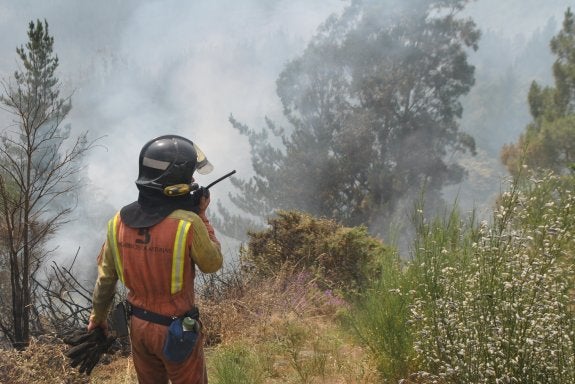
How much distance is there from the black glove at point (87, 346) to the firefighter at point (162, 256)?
0.88 ft

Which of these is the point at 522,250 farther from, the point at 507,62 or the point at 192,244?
the point at 507,62

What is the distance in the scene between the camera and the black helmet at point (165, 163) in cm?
222

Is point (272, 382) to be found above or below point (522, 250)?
below

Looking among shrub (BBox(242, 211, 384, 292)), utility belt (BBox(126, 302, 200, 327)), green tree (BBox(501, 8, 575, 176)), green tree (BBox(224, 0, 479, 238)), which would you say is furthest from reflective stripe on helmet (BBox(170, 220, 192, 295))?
green tree (BBox(224, 0, 479, 238))

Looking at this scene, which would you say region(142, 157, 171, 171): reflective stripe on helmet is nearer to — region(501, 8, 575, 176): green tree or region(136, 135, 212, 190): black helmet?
region(136, 135, 212, 190): black helmet

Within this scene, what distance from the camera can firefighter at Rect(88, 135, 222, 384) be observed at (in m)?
2.12

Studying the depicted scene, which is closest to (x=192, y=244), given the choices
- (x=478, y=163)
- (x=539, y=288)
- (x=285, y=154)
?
(x=539, y=288)

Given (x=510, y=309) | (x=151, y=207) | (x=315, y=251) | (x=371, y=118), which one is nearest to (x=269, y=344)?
(x=151, y=207)

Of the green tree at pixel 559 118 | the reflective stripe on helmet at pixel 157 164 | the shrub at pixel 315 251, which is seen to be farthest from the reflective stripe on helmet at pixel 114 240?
the green tree at pixel 559 118

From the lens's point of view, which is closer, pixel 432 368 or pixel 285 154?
pixel 432 368

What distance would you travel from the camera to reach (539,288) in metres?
1.86

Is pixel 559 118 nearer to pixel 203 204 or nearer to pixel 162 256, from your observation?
pixel 203 204

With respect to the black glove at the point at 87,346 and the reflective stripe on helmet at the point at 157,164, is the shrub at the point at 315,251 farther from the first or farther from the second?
the reflective stripe on helmet at the point at 157,164

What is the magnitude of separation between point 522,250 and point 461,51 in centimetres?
2156
